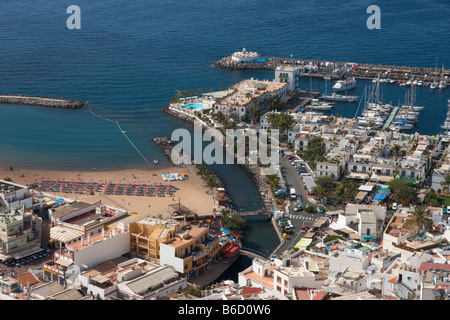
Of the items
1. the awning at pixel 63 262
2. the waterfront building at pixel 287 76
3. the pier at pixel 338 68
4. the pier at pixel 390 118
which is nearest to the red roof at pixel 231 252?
the awning at pixel 63 262

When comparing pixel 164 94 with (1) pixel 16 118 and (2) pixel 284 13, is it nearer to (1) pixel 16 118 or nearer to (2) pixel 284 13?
(1) pixel 16 118

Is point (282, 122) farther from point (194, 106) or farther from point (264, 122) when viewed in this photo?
point (194, 106)

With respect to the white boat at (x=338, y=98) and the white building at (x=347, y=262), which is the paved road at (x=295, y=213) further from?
the white boat at (x=338, y=98)

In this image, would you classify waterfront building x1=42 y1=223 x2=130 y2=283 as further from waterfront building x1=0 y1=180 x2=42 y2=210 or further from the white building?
the white building

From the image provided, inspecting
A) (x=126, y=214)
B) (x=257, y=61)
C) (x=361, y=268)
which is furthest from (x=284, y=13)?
(x=361, y=268)

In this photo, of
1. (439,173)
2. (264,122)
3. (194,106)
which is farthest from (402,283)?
(194,106)
